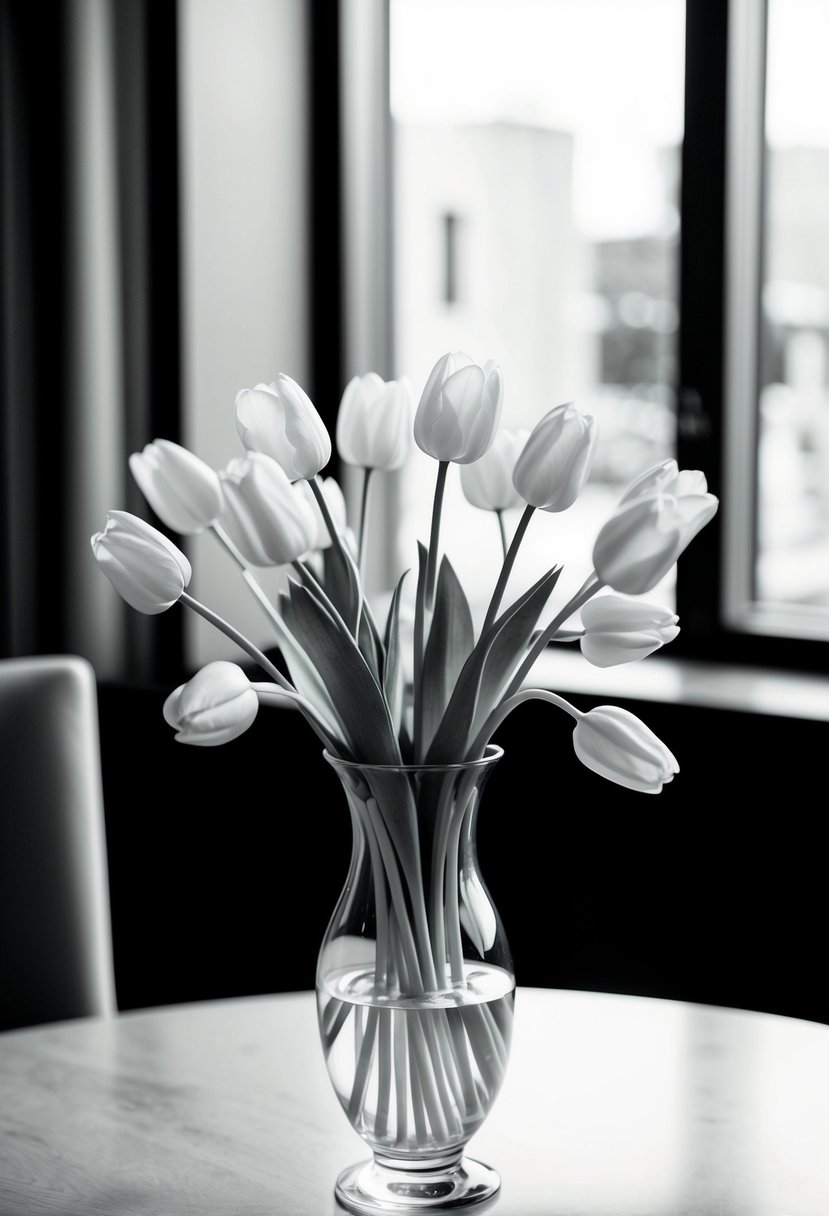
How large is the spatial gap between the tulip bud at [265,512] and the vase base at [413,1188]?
40 centimetres

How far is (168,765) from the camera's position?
7.82 feet

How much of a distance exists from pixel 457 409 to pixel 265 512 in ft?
0.47

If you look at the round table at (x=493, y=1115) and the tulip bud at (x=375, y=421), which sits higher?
the tulip bud at (x=375, y=421)

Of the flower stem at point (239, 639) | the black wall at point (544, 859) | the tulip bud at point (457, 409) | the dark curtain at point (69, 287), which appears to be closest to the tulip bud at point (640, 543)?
the tulip bud at point (457, 409)

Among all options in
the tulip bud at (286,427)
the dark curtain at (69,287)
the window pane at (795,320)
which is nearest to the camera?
the tulip bud at (286,427)

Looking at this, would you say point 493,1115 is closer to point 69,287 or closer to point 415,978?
point 415,978

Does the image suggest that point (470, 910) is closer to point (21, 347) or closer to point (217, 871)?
point (217, 871)

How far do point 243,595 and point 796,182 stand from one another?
3.54ft

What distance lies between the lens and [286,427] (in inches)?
35.7

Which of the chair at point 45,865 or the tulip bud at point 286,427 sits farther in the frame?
the chair at point 45,865

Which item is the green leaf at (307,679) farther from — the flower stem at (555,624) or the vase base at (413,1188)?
the vase base at (413,1188)

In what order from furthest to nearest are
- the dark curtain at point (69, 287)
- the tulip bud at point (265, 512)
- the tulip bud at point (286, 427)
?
the dark curtain at point (69, 287) → the tulip bud at point (286, 427) → the tulip bud at point (265, 512)

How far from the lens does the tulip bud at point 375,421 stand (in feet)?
3.17

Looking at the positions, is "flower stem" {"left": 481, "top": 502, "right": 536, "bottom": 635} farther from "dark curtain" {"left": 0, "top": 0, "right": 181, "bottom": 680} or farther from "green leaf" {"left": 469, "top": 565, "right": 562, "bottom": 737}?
"dark curtain" {"left": 0, "top": 0, "right": 181, "bottom": 680}
